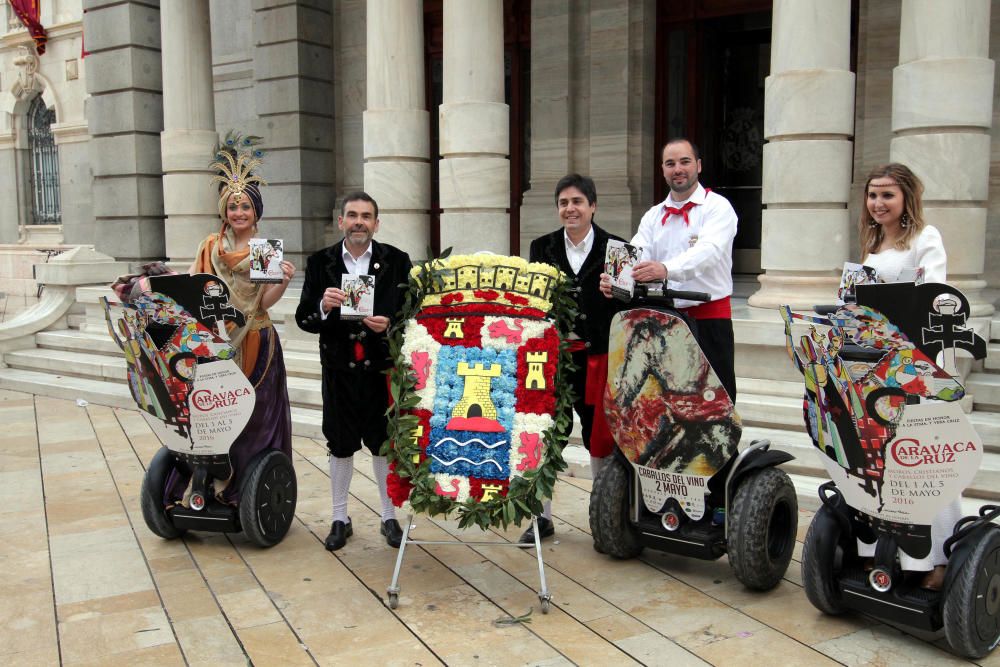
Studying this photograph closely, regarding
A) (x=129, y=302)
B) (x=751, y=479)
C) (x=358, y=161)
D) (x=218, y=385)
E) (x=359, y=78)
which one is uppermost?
(x=359, y=78)

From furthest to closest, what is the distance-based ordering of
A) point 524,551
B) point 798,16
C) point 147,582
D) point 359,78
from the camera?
1. point 359,78
2. point 798,16
3. point 524,551
4. point 147,582

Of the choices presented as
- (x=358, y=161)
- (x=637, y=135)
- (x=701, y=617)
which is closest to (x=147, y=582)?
(x=701, y=617)

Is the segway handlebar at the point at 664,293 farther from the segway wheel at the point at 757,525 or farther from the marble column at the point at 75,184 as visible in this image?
the marble column at the point at 75,184

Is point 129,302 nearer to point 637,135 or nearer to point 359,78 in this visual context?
point 637,135

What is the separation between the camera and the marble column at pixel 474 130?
338 inches

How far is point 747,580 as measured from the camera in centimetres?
446

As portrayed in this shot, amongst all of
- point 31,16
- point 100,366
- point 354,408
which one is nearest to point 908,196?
point 354,408

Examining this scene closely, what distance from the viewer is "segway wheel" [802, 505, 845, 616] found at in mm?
4074

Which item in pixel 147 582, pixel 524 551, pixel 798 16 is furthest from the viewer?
pixel 798 16

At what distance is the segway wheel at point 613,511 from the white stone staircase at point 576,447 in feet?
4.87

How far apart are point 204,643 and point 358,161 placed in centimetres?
1057

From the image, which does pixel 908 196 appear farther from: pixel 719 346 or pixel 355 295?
pixel 355 295

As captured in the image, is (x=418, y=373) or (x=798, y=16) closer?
(x=418, y=373)

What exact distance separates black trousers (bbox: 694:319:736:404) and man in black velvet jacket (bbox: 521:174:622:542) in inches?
20.4
